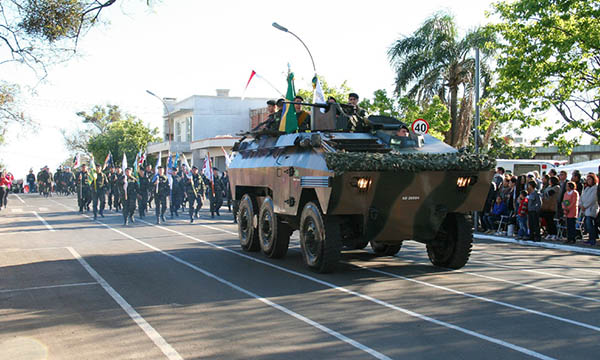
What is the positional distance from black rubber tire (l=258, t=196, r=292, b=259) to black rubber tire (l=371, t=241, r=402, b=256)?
1.83 metres

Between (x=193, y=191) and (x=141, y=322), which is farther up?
(x=193, y=191)

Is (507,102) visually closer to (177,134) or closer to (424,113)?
(424,113)

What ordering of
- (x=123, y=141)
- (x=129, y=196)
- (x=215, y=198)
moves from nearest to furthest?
(x=129, y=196)
(x=215, y=198)
(x=123, y=141)

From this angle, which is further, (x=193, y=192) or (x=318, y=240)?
(x=193, y=192)

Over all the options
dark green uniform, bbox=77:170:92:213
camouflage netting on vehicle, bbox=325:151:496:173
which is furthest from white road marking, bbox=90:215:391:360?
dark green uniform, bbox=77:170:92:213

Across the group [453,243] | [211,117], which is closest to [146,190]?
[453,243]

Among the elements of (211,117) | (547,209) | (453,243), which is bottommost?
(453,243)

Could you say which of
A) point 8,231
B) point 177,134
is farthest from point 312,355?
point 177,134

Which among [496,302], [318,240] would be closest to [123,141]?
[318,240]

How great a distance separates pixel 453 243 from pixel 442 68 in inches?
879

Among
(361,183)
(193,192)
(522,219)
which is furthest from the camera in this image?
(193,192)

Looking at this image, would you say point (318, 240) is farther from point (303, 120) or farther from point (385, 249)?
point (385, 249)

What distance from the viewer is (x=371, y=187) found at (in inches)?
379

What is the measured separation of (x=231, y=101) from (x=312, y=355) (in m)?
58.6
